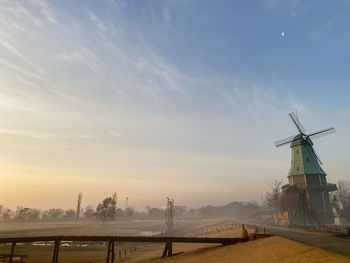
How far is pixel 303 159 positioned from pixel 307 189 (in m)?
7.58

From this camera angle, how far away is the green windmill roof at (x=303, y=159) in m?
55.2

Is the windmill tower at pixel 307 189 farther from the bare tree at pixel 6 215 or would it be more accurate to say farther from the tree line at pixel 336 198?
the bare tree at pixel 6 215

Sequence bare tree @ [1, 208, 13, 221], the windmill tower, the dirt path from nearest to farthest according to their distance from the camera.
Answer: the dirt path → the windmill tower → bare tree @ [1, 208, 13, 221]

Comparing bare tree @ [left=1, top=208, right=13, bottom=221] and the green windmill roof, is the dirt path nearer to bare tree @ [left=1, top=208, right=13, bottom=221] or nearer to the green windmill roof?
the green windmill roof

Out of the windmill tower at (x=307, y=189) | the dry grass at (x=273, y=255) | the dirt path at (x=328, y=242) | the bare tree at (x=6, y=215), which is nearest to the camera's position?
the dry grass at (x=273, y=255)

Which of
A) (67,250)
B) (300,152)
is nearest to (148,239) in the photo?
(67,250)

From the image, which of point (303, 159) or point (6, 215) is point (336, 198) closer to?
point (303, 159)

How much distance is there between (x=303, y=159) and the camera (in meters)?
56.4

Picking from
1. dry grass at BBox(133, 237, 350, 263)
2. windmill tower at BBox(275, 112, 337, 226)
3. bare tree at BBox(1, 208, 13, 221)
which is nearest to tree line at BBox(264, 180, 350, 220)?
windmill tower at BBox(275, 112, 337, 226)

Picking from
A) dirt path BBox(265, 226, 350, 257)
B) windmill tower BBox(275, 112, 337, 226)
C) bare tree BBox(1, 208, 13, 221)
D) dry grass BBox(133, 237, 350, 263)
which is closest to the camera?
dry grass BBox(133, 237, 350, 263)

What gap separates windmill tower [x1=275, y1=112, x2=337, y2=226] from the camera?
2016 inches

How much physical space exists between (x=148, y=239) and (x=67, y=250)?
1016 inches

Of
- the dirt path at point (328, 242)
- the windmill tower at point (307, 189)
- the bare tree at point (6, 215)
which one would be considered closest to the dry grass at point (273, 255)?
the dirt path at point (328, 242)

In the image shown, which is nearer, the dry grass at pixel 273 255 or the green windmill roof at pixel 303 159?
the dry grass at pixel 273 255
